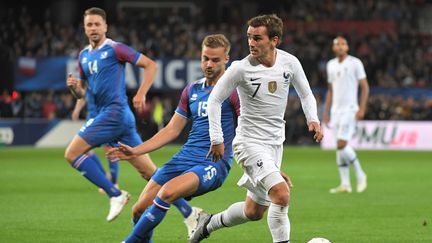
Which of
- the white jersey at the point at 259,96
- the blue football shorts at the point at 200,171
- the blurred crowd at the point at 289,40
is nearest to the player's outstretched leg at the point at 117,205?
the blue football shorts at the point at 200,171

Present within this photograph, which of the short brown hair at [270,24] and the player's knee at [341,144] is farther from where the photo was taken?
the player's knee at [341,144]

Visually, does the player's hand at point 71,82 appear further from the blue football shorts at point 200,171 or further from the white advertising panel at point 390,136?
the white advertising panel at point 390,136

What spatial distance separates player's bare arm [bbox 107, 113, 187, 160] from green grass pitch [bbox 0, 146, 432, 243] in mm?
1739

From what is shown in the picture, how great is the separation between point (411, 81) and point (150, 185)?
90.3ft

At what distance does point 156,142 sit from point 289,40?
94.1ft

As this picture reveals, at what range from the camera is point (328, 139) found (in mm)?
31156

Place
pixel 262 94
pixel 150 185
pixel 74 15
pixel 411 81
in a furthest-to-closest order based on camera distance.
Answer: pixel 74 15 < pixel 411 81 < pixel 150 185 < pixel 262 94

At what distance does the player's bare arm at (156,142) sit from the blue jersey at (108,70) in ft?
9.77

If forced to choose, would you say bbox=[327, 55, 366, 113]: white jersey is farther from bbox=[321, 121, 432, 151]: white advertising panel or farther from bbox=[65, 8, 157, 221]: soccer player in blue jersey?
bbox=[321, 121, 432, 151]: white advertising panel

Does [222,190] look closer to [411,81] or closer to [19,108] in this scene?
[19,108]

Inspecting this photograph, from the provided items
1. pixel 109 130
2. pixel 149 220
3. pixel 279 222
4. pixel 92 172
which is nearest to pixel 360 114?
pixel 109 130

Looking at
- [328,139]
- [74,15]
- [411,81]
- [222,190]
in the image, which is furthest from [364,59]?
[222,190]

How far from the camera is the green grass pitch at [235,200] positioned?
1052 centimetres

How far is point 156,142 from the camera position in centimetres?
872
